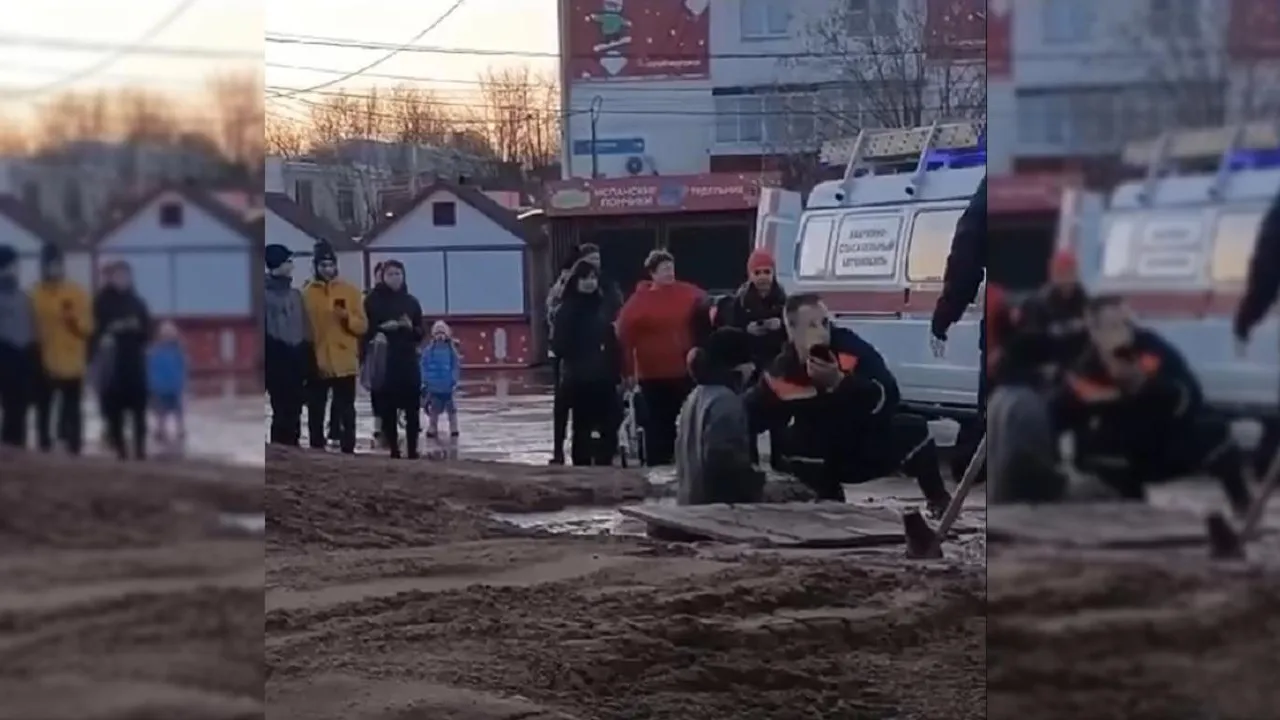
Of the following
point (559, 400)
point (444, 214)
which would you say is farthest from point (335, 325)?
point (559, 400)

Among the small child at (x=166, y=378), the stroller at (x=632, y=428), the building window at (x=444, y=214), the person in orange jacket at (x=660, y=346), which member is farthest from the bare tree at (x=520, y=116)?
the small child at (x=166, y=378)

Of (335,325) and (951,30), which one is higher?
(951,30)

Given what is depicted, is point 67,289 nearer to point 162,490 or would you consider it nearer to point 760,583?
point 162,490

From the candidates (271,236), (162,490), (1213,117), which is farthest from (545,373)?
(1213,117)

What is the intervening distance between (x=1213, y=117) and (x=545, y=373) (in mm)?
1646

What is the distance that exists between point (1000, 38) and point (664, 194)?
0.90 meters

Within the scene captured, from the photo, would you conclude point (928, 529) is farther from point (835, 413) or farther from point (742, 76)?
point (742, 76)

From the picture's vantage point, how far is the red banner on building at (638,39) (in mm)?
3867

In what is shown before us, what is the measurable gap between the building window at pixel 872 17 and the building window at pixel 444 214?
1021 mm

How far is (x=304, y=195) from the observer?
12.5 ft

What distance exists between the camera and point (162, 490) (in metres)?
3.19

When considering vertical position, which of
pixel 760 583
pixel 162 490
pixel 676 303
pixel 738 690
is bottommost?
pixel 738 690

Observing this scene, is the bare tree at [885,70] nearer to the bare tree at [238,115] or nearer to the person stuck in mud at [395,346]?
the person stuck in mud at [395,346]

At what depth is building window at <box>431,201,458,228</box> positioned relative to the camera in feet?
12.8
